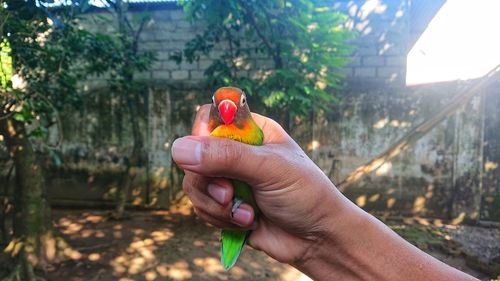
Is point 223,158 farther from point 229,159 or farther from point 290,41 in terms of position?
point 290,41

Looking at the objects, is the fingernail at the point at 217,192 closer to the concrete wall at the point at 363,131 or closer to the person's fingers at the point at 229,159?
the person's fingers at the point at 229,159

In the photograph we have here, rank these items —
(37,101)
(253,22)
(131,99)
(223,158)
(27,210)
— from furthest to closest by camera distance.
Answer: (131,99) → (253,22) → (27,210) → (37,101) → (223,158)

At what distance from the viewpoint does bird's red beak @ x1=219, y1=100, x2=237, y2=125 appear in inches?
59.5

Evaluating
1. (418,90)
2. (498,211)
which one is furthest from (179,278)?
(498,211)

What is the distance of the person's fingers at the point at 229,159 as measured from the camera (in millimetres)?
1329

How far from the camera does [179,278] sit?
4250 mm

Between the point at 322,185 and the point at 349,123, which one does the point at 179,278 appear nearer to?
the point at 322,185

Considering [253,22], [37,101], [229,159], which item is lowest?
[229,159]

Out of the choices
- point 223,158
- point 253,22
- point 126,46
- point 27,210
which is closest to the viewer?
point 223,158

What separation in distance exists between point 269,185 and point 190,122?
5.37 meters

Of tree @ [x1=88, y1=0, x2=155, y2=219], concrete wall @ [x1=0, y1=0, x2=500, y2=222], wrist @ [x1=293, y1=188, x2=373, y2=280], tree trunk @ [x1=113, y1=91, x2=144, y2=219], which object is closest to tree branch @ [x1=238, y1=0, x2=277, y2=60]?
concrete wall @ [x1=0, y1=0, x2=500, y2=222]

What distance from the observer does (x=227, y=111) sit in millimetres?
1510

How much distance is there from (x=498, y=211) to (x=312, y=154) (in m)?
3.22

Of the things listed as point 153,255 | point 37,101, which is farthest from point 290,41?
point 153,255
